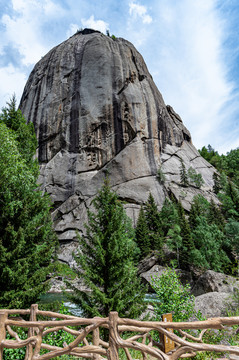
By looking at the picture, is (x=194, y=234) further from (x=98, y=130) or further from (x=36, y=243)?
(x=98, y=130)

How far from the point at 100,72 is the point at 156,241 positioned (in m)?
37.1

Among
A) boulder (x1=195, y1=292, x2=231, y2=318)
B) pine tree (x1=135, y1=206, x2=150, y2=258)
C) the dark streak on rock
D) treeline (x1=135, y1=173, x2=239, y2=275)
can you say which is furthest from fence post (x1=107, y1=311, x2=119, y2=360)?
the dark streak on rock

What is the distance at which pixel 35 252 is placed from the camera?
863 centimetres

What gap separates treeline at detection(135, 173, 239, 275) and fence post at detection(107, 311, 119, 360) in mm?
22255

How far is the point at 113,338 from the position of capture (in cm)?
262

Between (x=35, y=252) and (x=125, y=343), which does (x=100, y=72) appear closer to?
(x=35, y=252)

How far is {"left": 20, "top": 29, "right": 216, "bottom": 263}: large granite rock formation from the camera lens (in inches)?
1692

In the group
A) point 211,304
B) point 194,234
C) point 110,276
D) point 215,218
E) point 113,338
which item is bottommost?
point 211,304

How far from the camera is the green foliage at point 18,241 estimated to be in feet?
24.3

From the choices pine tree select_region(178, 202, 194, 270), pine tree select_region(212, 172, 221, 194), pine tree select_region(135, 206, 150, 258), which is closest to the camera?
pine tree select_region(178, 202, 194, 270)

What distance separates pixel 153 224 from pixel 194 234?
25.8ft

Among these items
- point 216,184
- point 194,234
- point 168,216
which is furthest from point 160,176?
point 216,184

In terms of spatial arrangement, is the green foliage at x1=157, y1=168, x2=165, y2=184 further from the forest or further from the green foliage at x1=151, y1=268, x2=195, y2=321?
the green foliage at x1=151, y1=268, x2=195, y2=321

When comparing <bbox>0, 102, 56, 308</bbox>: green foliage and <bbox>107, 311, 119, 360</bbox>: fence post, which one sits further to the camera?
<bbox>0, 102, 56, 308</bbox>: green foliage
